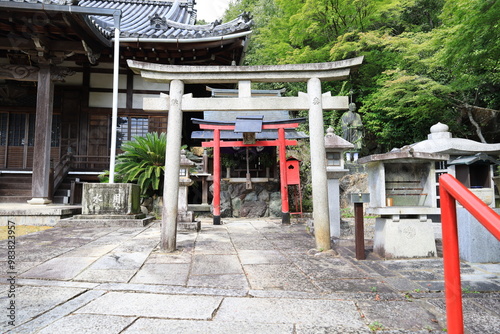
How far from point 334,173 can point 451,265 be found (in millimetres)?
4750

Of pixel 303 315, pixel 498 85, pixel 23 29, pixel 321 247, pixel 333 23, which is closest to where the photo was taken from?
pixel 303 315

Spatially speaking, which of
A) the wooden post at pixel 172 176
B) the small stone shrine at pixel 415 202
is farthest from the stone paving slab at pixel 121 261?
the small stone shrine at pixel 415 202

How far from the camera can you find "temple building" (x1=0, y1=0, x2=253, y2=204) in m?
7.97

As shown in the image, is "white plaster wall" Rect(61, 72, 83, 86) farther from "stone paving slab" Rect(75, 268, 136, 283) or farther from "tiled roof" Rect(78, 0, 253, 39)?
"stone paving slab" Rect(75, 268, 136, 283)

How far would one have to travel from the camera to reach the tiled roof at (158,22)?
957 cm

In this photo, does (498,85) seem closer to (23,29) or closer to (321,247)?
(321,247)

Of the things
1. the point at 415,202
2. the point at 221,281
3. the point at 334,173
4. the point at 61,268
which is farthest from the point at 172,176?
the point at 415,202

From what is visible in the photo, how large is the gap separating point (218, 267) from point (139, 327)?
64.1 inches

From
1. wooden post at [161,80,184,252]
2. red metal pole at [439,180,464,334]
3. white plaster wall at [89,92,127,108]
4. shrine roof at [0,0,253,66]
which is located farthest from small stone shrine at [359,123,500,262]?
white plaster wall at [89,92,127,108]

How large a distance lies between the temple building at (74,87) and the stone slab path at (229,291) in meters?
5.72

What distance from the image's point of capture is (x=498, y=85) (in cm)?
1288

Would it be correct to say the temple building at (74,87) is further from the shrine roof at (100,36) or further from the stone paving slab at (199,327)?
the stone paving slab at (199,327)

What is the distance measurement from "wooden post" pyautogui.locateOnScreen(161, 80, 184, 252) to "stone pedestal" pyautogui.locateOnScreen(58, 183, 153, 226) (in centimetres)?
305

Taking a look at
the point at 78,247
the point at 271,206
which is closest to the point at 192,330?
the point at 78,247
